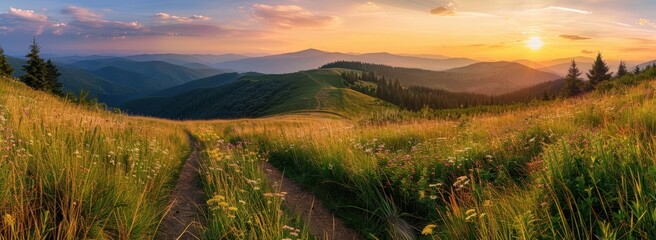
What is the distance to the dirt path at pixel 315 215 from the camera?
550 centimetres

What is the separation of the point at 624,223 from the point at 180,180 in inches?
289

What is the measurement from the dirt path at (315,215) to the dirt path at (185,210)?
3.93 feet

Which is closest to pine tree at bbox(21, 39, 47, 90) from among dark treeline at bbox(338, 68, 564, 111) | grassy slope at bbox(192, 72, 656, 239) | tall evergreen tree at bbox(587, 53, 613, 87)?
grassy slope at bbox(192, 72, 656, 239)


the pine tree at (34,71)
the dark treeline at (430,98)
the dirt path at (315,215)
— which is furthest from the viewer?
the dark treeline at (430,98)

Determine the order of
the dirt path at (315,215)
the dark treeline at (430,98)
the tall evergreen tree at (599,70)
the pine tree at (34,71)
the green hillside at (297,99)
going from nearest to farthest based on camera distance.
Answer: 1. the dirt path at (315,215)
2. the pine tree at (34,71)
3. the tall evergreen tree at (599,70)
4. the green hillside at (297,99)
5. the dark treeline at (430,98)

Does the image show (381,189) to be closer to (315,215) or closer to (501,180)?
(315,215)

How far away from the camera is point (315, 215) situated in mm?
6324

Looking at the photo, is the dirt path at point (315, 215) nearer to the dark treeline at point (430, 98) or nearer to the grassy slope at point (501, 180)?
the grassy slope at point (501, 180)

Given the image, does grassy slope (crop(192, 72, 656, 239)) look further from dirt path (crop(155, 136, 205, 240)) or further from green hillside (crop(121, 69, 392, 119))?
green hillside (crop(121, 69, 392, 119))

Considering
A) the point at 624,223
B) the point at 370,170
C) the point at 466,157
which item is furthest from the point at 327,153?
the point at 624,223

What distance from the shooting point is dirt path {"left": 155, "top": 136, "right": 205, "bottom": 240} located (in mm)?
4801

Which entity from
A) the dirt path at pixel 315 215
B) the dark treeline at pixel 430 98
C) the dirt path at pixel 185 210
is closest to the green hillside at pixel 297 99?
the dark treeline at pixel 430 98

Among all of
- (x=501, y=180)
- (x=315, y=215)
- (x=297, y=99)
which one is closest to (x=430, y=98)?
(x=297, y=99)

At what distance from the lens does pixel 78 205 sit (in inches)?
149
